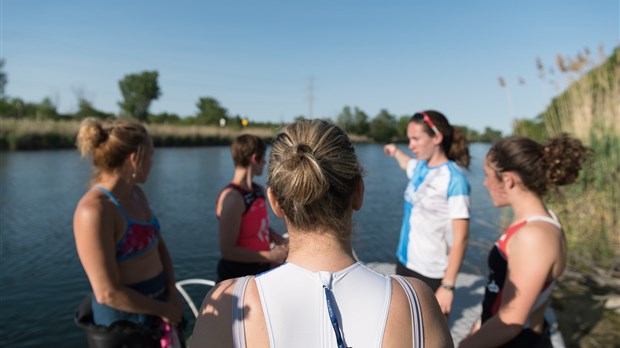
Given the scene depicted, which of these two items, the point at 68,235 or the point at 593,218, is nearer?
the point at 593,218

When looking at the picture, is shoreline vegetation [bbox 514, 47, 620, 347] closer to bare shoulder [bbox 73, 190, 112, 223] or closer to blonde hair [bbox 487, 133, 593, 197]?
blonde hair [bbox 487, 133, 593, 197]

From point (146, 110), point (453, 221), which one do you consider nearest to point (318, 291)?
point (453, 221)

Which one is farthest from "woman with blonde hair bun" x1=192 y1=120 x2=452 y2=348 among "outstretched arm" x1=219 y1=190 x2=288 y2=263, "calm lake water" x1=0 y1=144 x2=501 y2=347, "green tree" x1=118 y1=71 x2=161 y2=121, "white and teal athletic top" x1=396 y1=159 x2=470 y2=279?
"green tree" x1=118 y1=71 x2=161 y2=121

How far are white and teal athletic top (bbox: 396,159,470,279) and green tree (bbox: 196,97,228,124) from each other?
57.3 metres

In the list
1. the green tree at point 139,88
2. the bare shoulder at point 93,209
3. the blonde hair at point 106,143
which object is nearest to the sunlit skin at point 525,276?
the bare shoulder at point 93,209

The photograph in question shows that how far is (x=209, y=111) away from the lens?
218 ft

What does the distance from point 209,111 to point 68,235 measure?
61.2 meters

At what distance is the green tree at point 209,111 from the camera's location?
60.1m

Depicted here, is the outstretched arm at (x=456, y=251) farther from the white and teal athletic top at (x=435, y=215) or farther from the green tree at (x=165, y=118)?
the green tree at (x=165, y=118)

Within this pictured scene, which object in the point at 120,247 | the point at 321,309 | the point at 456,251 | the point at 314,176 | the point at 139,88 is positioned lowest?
the point at 456,251

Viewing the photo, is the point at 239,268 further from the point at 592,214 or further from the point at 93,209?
the point at 592,214

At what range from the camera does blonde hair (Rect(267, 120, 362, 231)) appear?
1.06 m

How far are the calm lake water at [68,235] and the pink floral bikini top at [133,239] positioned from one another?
76 centimetres

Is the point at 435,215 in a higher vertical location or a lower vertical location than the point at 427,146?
lower
